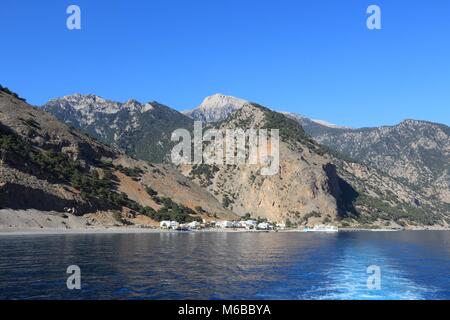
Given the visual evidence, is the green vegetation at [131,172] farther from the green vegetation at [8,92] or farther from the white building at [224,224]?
the green vegetation at [8,92]

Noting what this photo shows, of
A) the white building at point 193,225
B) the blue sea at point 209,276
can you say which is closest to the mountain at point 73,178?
the white building at point 193,225

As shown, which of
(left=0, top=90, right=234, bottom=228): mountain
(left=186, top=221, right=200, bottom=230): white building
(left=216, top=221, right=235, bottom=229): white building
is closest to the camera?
(left=0, top=90, right=234, bottom=228): mountain

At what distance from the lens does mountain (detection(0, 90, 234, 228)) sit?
12777 centimetres

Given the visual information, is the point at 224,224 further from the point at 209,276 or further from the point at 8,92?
the point at 209,276

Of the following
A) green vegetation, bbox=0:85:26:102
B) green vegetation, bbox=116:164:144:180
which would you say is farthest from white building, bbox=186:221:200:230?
green vegetation, bbox=0:85:26:102

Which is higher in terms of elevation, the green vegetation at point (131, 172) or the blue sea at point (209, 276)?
the green vegetation at point (131, 172)

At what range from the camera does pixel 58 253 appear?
216 feet

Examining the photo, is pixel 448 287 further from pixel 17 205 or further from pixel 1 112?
pixel 1 112

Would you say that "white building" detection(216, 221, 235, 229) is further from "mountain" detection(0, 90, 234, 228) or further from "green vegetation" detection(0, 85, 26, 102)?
"green vegetation" detection(0, 85, 26, 102)

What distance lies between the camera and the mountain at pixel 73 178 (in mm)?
127769

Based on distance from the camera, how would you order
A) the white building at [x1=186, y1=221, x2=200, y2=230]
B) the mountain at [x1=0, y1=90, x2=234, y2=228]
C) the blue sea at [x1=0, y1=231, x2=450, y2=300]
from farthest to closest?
the white building at [x1=186, y1=221, x2=200, y2=230] < the mountain at [x1=0, y1=90, x2=234, y2=228] < the blue sea at [x1=0, y1=231, x2=450, y2=300]
